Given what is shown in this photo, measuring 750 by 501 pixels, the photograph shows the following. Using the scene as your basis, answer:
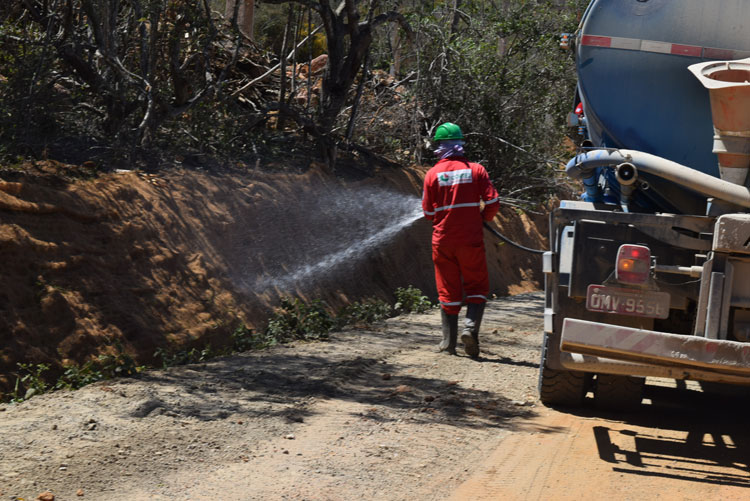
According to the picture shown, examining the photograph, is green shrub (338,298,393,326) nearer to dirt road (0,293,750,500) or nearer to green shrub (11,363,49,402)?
dirt road (0,293,750,500)

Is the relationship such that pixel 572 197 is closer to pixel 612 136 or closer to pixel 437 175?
pixel 437 175

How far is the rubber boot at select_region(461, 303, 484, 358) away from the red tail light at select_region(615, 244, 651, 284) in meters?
2.55

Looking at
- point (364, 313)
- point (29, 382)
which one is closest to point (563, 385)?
point (29, 382)

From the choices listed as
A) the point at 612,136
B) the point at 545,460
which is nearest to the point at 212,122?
the point at 612,136

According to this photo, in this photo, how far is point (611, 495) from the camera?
3.96 meters

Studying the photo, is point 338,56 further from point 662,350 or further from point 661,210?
point 662,350

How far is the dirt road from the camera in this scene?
12.8ft

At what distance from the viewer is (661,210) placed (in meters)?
5.13

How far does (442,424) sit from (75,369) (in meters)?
2.51

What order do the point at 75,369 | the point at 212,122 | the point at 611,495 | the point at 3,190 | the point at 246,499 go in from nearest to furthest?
the point at 246,499 < the point at 611,495 < the point at 75,369 < the point at 3,190 < the point at 212,122

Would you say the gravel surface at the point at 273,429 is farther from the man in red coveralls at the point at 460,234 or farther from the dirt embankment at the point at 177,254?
the dirt embankment at the point at 177,254

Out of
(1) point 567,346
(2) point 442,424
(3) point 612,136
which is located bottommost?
(2) point 442,424

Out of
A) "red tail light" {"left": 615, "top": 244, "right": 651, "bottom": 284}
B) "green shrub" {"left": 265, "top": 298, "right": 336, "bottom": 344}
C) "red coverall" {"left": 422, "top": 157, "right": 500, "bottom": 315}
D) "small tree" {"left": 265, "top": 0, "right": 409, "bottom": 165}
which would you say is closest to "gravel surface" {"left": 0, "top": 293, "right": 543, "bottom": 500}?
"red coverall" {"left": 422, "top": 157, "right": 500, "bottom": 315}

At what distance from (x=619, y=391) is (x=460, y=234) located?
202cm
